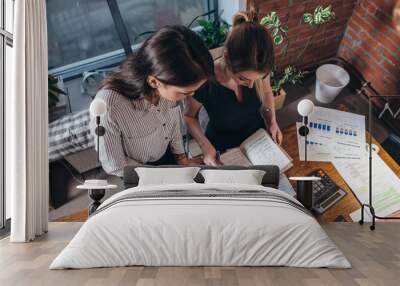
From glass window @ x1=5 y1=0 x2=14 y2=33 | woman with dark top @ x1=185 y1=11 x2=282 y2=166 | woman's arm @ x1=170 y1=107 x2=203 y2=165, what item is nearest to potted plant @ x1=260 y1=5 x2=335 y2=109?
woman with dark top @ x1=185 y1=11 x2=282 y2=166

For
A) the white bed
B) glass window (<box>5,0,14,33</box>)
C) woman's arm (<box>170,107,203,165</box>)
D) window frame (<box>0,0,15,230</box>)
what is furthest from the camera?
woman's arm (<box>170,107,203,165</box>)

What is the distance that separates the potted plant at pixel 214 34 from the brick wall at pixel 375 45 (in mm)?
1528

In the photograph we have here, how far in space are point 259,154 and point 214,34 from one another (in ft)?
5.07

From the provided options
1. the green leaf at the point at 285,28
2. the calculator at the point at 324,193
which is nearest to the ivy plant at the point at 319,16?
the green leaf at the point at 285,28

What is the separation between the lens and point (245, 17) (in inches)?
256

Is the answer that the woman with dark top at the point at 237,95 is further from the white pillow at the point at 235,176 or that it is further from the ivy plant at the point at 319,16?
the ivy plant at the point at 319,16

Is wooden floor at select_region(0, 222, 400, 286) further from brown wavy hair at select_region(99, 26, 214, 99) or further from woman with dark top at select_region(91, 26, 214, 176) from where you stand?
brown wavy hair at select_region(99, 26, 214, 99)

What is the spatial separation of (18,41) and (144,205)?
2182mm

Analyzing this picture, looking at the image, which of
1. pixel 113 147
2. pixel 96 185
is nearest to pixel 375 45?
pixel 113 147

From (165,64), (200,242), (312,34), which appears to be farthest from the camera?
(312,34)

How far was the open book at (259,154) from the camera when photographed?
6.45 meters

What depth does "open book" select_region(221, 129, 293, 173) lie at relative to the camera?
645 cm

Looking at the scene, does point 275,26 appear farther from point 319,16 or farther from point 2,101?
point 2,101

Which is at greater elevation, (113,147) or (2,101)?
(2,101)
